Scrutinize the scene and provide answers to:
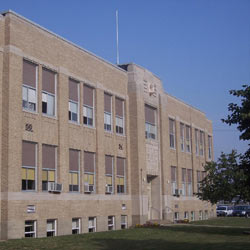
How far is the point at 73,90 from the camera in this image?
29922 mm

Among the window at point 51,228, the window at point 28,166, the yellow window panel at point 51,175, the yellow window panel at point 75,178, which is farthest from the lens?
the yellow window panel at point 75,178

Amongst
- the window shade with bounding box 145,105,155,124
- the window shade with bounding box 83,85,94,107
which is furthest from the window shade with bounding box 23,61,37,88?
the window shade with bounding box 145,105,155,124

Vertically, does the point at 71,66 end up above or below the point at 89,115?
above

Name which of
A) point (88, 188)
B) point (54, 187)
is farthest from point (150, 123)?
point (54, 187)

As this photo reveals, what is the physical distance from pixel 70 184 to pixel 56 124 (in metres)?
3.63

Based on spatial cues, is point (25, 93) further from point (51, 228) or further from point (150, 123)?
point (150, 123)

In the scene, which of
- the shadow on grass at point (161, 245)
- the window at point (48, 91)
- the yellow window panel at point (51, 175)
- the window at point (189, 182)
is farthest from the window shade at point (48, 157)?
the window at point (189, 182)

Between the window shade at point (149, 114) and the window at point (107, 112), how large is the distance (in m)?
5.18

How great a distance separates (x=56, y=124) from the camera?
91.4ft

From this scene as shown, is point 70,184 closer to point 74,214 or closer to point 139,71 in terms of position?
point 74,214

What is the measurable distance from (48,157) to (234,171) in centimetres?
993

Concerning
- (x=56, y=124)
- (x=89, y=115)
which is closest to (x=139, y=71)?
(x=89, y=115)

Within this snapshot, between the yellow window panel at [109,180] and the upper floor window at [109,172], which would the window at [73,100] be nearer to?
the upper floor window at [109,172]

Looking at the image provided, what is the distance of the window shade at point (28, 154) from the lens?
82.5 ft
